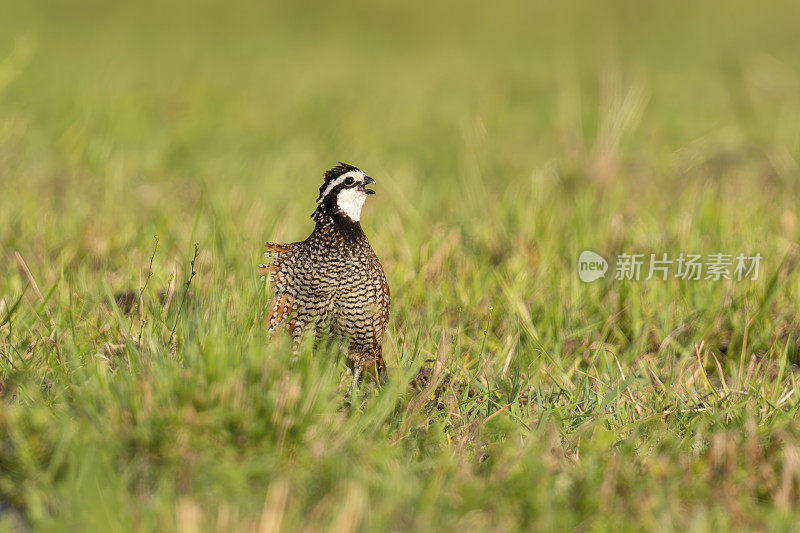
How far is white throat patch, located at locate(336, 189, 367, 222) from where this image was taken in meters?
3.92

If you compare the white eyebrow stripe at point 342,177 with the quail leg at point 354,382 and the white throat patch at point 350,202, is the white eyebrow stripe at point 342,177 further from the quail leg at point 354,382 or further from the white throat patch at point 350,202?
the quail leg at point 354,382

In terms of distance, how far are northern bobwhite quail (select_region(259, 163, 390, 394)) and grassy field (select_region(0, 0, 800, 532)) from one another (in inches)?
5.6

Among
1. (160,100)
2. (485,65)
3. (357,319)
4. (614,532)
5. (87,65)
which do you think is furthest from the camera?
(485,65)

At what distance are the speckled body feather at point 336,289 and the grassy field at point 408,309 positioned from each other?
14 centimetres

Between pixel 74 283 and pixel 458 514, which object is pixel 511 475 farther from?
pixel 74 283

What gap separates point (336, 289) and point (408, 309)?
97 centimetres

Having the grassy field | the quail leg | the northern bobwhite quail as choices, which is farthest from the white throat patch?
the quail leg

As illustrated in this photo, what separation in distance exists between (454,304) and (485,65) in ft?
31.1

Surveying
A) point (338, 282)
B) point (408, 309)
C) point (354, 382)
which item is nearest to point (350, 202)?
point (338, 282)

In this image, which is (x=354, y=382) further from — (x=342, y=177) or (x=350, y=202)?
(x=342, y=177)

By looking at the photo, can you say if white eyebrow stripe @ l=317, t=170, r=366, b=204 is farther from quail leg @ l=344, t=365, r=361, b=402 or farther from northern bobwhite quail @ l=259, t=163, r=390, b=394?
quail leg @ l=344, t=365, r=361, b=402

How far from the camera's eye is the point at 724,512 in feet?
9.67

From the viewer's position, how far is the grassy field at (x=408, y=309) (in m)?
2.93

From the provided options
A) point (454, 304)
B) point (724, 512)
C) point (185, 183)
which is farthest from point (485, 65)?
point (724, 512)
